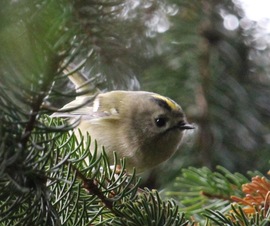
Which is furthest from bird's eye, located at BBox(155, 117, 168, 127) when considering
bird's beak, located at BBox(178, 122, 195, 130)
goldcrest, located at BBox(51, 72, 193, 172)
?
bird's beak, located at BBox(178, 122, 195, 130)

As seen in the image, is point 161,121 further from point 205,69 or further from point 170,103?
point 205,69

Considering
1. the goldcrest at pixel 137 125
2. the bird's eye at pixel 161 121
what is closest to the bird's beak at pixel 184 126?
the goldcrest at pixel 137 125

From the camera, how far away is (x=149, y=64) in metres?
2.73

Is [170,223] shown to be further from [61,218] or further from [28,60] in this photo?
[28,60]

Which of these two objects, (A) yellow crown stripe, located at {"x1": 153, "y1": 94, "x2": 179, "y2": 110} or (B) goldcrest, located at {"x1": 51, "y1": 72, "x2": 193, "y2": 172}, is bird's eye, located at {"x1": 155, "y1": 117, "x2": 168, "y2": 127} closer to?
(B) goldcrest, located at {"x1": 51, "y1": 72, "x2": 193, "y2": 172}

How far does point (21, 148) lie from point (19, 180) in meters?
0.07

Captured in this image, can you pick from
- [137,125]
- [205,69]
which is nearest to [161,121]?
[137,125]

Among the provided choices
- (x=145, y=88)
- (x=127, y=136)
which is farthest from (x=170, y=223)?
(x=145, y=88)

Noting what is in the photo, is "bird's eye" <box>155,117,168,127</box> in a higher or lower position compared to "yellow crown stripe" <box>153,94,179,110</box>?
lower

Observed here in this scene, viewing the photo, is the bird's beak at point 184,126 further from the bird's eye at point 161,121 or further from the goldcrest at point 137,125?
the bird's eye at point 161,121

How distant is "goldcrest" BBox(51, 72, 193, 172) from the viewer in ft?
8.48

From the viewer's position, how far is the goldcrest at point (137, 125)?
258 cm

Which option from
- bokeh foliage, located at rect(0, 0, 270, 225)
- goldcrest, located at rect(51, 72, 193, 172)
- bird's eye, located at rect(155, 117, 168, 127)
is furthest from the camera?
bird's eye, located at rect(155, 117, 168, 127)

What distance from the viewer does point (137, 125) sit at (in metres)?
2.78
